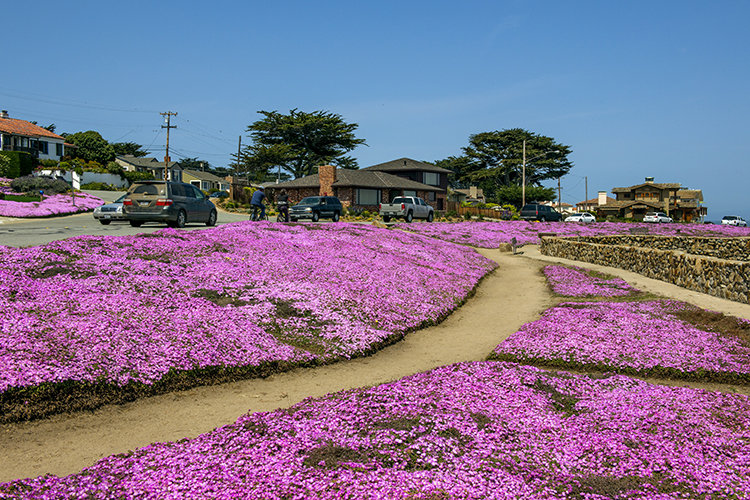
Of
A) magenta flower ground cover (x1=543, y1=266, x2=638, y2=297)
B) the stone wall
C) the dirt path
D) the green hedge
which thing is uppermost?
the green hedge

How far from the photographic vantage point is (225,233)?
18.2m

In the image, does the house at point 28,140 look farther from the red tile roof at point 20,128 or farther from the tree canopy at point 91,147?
the tree canopy at point 91,147

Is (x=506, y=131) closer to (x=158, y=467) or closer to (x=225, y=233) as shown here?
(x=225, y=233)

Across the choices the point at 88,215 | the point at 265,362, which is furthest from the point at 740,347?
the point at 88,215

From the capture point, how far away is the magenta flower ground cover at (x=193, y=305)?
794 cm

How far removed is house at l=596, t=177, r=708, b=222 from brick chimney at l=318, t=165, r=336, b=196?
62.6 meters

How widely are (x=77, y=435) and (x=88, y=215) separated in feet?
117

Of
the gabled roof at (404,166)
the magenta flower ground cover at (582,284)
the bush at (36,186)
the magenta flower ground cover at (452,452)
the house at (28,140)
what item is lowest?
the magenta flower ground cover at (452,452)

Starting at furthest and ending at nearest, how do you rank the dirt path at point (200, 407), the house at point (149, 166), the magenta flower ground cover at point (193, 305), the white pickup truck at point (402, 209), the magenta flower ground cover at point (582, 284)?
the house at point (149, 166) < the white pickup truck at point (402, 209) < the magenta flower ground cover at point (582, 284) < the magenta flower ground cover at point (193, 305) < the dirt path at point (200, 407)

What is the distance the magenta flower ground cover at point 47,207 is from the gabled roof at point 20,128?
37853mm

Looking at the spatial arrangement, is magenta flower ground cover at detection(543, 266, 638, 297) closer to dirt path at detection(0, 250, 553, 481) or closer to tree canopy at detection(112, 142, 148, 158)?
dirt path at detection(0, 250, 553, 481)

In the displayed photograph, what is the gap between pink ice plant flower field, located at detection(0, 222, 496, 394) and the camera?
314 inches

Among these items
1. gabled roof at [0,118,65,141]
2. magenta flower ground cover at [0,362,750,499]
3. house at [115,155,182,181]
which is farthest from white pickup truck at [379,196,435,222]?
house at [115,155,182,181]

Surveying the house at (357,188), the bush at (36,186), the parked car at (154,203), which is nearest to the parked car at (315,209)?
the parked car at (154,203)
